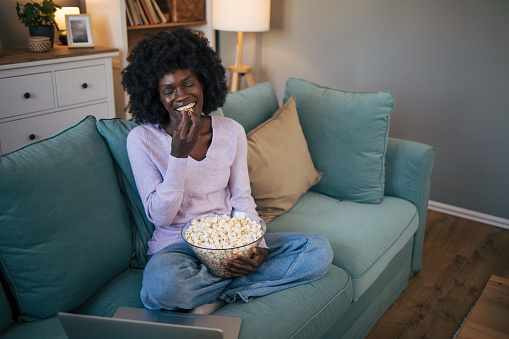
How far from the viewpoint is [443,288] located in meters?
2.23

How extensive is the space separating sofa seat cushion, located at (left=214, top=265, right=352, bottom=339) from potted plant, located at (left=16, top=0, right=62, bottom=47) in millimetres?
2074

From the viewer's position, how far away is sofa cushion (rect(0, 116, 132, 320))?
1228mm

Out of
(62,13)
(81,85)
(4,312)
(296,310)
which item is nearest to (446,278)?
(296,310)

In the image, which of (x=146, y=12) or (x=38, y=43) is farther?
(x=146, y=12)

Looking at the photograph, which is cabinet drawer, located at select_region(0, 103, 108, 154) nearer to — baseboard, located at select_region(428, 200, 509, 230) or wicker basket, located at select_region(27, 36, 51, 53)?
wicker basket, located at select_region(27, 36, 51, 53)

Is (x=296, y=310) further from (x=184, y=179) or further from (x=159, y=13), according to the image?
(x=159, y=13)

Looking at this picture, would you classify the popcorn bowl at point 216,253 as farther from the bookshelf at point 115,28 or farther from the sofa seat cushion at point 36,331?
the bookshelf at point 115,28

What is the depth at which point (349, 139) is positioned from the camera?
2098mm

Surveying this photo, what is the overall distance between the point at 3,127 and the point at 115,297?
4.85ft

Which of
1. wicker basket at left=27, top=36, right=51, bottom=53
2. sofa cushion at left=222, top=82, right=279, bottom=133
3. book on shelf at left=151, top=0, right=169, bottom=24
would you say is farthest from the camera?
book on shelf at left=151, top=0, right=169, bottom=24

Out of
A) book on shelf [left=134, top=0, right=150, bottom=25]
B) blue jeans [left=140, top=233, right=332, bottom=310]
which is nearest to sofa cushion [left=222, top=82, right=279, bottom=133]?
blue jeans [left=140, top=233, right=332, bottom=310]

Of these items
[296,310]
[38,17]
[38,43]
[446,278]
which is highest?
[38,17]

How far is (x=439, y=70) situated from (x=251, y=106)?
1395mm

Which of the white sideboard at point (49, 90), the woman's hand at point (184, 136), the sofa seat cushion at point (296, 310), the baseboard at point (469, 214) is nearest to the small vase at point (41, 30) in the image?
the white sideboard at point (49, 90)
